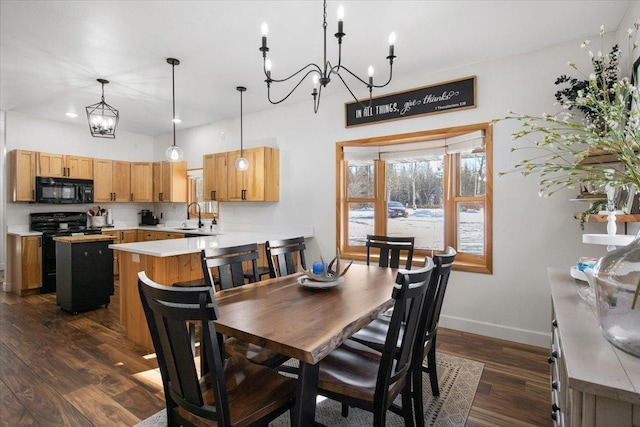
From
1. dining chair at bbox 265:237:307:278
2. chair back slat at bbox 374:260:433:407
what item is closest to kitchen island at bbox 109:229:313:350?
dining chair at bbox 265:237:307:278

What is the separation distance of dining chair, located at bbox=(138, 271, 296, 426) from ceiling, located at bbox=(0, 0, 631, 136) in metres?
2.25

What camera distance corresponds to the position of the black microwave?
5258 mm

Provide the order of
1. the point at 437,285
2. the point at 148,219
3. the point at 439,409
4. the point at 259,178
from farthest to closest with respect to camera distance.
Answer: the point at 148,219
the point at 259,178
the point at 439,409
the point at 437,285

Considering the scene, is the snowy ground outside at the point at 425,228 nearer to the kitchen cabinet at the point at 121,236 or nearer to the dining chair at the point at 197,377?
the dining chair at the point at 197,377

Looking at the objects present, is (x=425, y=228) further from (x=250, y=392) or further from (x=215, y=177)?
(x=215, y=177)

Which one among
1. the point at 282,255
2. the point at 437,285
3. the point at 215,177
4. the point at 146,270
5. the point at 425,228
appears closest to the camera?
the point at 437,285

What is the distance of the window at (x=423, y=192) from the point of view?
11.6 ft

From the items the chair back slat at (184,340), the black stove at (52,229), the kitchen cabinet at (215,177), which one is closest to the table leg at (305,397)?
the chair back slat at (184,340)

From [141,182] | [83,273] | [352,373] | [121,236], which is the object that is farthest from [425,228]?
[141,182]

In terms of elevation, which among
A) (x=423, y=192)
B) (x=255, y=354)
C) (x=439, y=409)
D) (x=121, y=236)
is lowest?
(x=439, y=409)

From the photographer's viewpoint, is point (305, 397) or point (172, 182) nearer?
point (305, 397)

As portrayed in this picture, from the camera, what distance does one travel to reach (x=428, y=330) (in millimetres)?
2066

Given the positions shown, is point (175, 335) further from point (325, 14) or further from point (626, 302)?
point (325, 14)

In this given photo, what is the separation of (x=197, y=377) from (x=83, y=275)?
3742 millimetres
